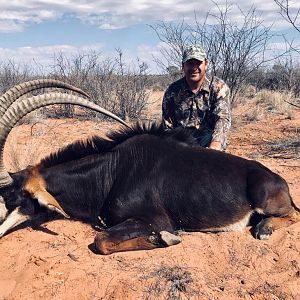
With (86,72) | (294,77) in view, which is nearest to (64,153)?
(86,72)

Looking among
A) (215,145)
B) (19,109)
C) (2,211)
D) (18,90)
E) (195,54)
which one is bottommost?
(2,211)

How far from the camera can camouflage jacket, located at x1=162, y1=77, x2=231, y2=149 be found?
5.75 meters

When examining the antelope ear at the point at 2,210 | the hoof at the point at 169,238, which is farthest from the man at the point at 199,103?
the antelope ear at the point at 2,210

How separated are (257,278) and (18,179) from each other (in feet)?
8.10

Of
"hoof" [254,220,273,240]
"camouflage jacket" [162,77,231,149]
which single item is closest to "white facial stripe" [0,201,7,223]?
"hoof" [254,220,273,240]

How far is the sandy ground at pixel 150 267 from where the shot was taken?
3.44 m

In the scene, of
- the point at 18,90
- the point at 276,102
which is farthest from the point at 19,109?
the point at 276,102

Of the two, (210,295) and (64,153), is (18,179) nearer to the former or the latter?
(64,153)

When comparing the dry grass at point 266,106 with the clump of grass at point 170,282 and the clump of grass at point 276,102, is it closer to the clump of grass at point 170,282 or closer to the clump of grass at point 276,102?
the clump of grass at point 276,102

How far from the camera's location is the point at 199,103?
5.97m

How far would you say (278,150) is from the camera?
27.7 feet

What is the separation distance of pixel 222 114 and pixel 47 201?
261 cm

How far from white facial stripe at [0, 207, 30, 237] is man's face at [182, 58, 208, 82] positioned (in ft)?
9.03

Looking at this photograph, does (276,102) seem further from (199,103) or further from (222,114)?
(222,114)
